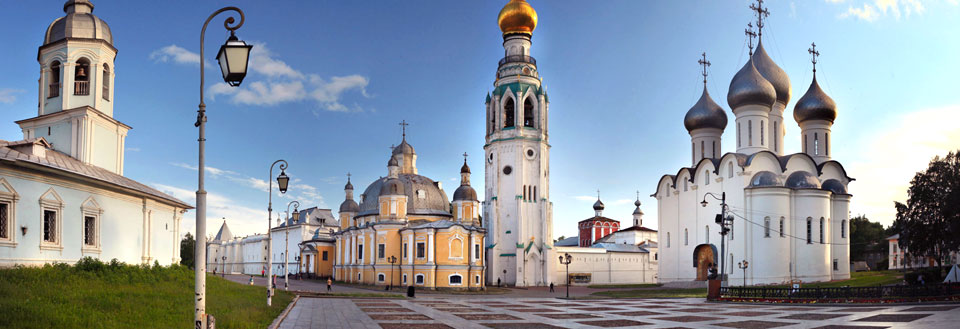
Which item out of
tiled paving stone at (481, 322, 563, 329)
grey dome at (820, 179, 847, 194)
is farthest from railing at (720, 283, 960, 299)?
grey dome at (820, 179, 847, 194)

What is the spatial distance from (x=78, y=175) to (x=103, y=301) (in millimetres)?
6146

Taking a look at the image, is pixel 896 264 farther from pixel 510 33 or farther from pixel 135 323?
pixel 135 323

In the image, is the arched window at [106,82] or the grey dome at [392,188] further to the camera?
the grey dome at [392,188]

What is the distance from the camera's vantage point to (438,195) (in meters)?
65.3

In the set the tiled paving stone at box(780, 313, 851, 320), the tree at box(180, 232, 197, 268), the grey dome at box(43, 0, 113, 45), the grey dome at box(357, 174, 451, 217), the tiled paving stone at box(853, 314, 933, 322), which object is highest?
the grey dome at box(43, 0, 113, 45)

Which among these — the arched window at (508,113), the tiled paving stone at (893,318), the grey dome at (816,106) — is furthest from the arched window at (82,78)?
the grey dome at (816,106)

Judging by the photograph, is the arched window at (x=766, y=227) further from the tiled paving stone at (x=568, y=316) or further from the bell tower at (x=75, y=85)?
the bell tower at (x=75, y=85)

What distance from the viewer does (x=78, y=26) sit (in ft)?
82.7

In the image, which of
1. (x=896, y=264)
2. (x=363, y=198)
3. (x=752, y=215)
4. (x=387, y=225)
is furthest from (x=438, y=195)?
(x=896, y=264)

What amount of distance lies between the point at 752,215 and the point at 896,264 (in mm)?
43616

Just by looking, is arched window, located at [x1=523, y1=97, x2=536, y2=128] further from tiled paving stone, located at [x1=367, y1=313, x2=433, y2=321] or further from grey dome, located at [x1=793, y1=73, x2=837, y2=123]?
tiled paving stone, located at [x1=367, y1=313, x2=433, y2=321]

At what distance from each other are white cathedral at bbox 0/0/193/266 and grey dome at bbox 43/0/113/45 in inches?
1.2

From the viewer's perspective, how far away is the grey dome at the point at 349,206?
72.6m

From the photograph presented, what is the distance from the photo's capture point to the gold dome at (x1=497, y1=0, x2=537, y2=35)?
2456 inches
